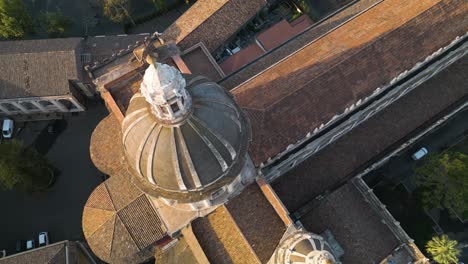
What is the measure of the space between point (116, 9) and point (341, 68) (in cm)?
3132

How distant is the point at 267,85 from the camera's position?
36.9 m

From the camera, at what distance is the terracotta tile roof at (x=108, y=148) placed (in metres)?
41.8

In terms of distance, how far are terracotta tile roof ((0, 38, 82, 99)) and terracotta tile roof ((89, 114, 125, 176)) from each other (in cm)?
771

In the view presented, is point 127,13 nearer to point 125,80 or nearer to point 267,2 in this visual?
point 125,80

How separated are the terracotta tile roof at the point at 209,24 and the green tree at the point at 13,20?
18.8 metres

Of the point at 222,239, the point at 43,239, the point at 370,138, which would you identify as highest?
the point at 43,239

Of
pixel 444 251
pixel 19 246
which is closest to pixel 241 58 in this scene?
pixel 444 251

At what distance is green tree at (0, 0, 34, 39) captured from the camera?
47.7m

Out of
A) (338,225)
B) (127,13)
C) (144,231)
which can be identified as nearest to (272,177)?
(338,225)

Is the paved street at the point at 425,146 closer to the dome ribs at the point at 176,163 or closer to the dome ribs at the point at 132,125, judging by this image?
the dome ribs at the point at 176,163

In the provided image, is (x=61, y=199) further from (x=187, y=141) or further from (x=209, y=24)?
(x=187, y=141)

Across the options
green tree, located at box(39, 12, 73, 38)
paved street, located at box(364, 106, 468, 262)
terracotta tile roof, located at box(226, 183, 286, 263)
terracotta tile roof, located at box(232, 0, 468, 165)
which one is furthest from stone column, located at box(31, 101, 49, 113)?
paved street, located at box(364, 106, 468, 262)

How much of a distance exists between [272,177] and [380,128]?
14.0 m

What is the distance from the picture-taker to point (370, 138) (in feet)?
142
